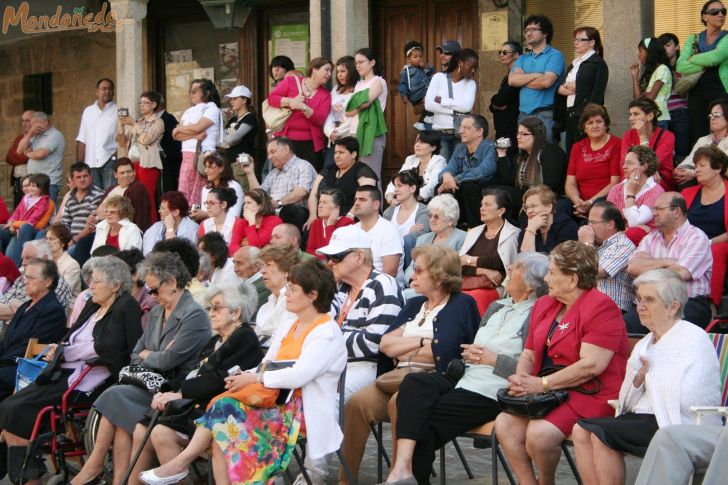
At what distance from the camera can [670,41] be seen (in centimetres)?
1151

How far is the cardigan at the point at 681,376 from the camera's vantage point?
246 inches

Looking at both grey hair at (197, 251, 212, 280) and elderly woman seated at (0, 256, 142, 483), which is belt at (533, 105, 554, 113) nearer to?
grey hair at (197, 251, 212, 280)

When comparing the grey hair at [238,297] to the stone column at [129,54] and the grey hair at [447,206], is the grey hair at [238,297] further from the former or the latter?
the stone column at [129,54]

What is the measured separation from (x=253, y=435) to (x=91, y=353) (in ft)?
6.66

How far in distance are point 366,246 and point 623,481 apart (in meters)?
2.63

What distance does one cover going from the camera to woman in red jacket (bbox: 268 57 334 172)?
13141 mm

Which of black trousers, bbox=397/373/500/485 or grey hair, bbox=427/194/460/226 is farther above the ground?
grey hair, bbox=427/194/460/226

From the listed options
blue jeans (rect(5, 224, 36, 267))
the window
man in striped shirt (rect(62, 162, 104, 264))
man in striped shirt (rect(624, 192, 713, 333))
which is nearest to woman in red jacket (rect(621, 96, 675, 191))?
man in striped shirt (rect(624, 192, 713, 333))

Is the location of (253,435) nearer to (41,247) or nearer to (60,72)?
(41,247)

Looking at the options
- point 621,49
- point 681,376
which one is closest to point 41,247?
point 621,49

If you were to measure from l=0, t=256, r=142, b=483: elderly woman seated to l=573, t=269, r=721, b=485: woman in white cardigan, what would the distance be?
344 centimetres

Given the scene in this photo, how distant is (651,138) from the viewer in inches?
419

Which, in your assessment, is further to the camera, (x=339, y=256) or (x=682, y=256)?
(x=682, y=256)

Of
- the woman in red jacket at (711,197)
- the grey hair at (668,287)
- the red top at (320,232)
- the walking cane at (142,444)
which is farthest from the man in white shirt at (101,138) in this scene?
the grey hair at (668,287)
